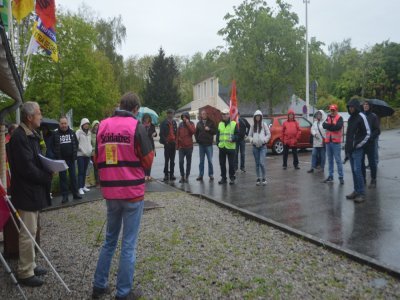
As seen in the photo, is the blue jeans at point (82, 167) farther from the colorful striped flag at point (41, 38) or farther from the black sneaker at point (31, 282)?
the black sneaker at point (31, 282)

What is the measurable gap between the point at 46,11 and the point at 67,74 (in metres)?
23.9

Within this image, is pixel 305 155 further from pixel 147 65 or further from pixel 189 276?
pixel 147 65

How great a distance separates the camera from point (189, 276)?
4.52 m

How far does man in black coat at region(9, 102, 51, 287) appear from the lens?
4.25 meters

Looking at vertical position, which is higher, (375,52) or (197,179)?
(375,52)

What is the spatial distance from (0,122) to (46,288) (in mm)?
2925

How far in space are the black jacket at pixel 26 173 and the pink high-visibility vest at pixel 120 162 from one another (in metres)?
0.87

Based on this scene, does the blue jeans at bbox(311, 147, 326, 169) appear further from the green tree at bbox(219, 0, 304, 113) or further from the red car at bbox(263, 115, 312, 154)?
the green tree at bbox(219, 0, 304, 113)

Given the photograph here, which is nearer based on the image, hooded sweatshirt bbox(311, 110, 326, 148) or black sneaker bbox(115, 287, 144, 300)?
black sneaker bbox(115, 287, 144, 300)

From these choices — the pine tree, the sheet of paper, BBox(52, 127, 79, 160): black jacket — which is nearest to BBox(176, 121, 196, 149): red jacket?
BBox(52, 127, 79, 160): black jacket

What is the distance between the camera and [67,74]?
103 ft

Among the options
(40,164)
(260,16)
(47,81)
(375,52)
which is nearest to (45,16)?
(40,164)

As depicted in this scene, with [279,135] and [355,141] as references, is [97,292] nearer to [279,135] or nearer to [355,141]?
[355,141]

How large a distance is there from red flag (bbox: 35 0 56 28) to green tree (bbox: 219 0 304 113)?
24554mm
